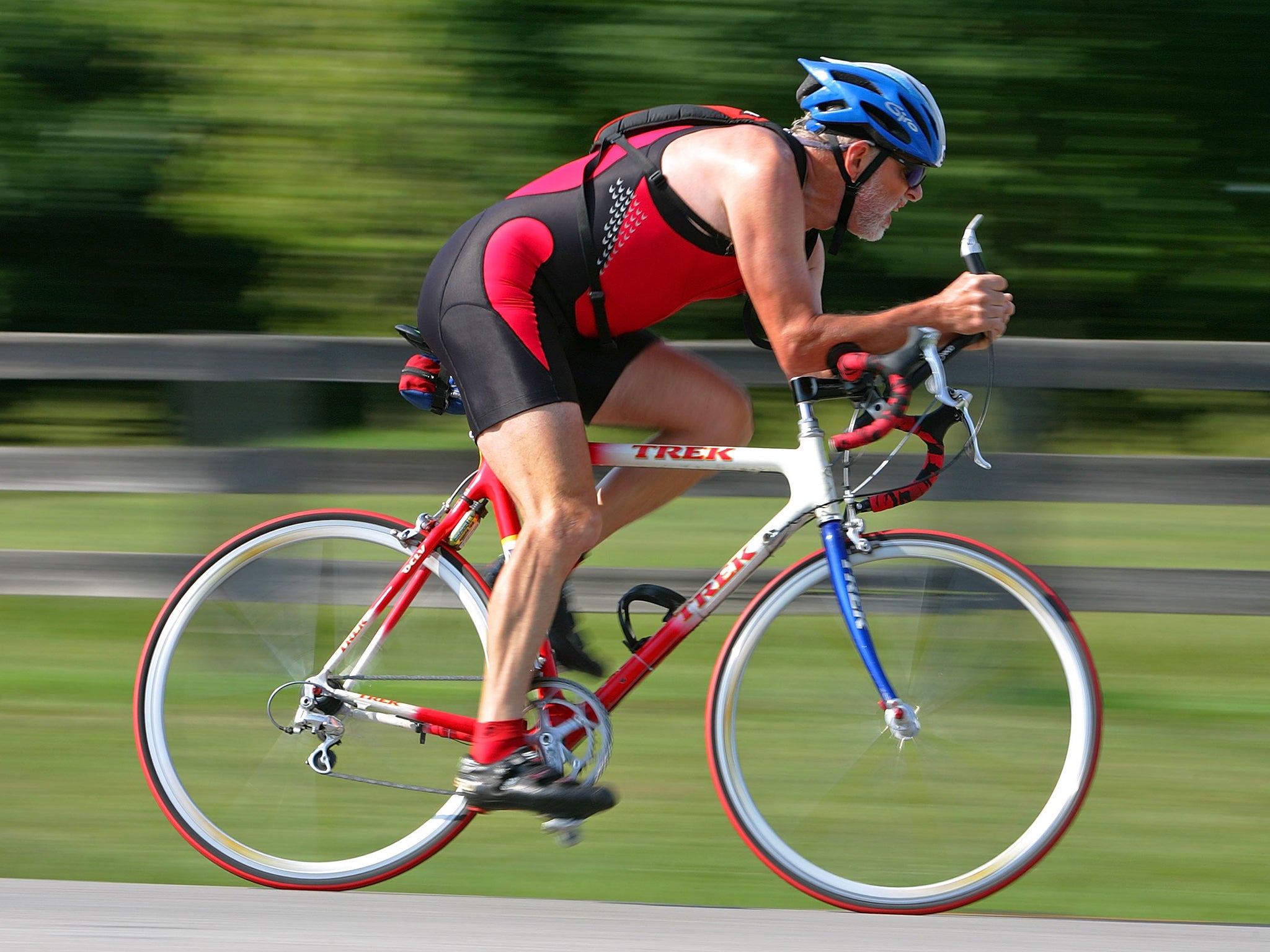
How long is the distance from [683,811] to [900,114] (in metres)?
1.86

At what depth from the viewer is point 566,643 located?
3.55m

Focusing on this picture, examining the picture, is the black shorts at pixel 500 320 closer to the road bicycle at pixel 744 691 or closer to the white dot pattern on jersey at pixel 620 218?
the white dot pattern on jersey at pixel 620 218

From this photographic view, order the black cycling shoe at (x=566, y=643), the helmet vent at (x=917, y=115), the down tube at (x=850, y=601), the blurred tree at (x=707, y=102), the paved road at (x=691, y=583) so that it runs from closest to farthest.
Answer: the helmet vent at (x=917, y=115) < the down tube at (x=850, y=601) < the black cycling shoe at (x=566, y=643) < the paved road at (x=691, y=583) < the blurred tree at (x=707, y=102)

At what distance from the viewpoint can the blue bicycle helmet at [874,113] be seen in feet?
10.5

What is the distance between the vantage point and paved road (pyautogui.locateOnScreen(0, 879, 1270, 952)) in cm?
312

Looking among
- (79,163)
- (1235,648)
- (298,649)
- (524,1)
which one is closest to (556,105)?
(524,1)

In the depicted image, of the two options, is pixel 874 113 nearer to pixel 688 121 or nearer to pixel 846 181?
pixel 846 181

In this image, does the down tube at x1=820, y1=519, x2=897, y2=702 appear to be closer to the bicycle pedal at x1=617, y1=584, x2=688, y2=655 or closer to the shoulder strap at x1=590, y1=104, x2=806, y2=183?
the bicycle pedal at x1=617, y1=584, x2=688, y2=655

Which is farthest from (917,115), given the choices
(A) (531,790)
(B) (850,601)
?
(A) (531,790)

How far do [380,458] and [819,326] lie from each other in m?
2.02

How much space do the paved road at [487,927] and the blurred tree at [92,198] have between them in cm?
625

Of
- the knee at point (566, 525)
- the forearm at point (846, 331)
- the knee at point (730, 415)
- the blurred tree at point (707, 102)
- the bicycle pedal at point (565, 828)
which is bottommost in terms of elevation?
the bicycle pedal at point (565, 828)

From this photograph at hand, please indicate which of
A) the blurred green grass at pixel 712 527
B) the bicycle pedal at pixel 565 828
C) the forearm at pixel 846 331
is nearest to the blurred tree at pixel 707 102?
the blurred green grass at pixel 712 527

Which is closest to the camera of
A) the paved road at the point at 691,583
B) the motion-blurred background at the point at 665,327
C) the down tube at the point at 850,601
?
the down tube at the point at 850,601
